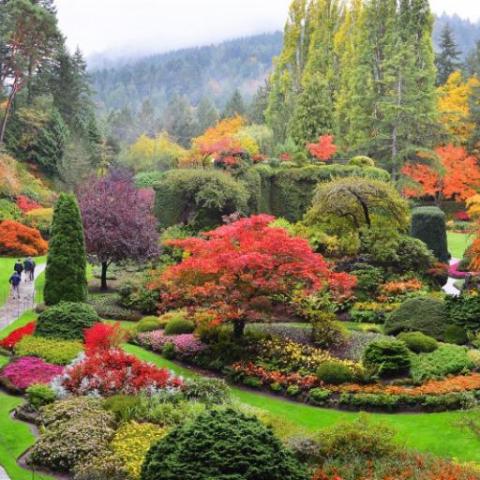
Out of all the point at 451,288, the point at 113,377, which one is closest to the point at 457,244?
the point at 451,288

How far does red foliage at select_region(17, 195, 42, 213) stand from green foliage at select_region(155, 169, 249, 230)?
11.6 metres

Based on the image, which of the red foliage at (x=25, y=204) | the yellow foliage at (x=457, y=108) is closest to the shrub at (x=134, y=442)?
the red foliage at (x=25, y=204)

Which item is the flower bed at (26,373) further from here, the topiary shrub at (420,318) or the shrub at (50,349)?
the topiary shrub at (420,318)

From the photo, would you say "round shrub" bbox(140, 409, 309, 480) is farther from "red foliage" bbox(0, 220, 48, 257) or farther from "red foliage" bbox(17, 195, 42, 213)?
"red foliage" bbox(17, 195, 42, 213)

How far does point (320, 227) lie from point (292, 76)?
3095 cm

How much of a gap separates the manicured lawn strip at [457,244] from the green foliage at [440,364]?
2142 centimetres

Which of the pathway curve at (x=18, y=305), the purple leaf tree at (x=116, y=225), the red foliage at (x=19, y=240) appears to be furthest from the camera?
the red foliage at (x=19, y=240)

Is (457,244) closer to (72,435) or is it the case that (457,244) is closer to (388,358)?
(388,358)

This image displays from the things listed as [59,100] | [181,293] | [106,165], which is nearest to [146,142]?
[106,165]

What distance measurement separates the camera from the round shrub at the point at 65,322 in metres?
19.8

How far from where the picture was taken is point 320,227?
30.0 m

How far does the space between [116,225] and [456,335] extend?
45.3 feet

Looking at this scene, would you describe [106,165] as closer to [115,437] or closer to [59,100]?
[59,100]

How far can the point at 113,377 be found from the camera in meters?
15.5
